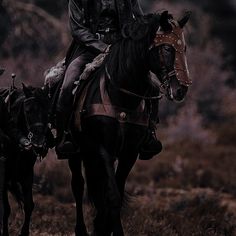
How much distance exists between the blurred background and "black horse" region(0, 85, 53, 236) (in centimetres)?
136

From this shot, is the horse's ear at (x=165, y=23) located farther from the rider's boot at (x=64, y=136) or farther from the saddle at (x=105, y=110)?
the rider's boot at (x=64, y=136)

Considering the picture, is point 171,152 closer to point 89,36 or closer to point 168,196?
point 168,196

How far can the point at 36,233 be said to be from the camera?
11008 mm

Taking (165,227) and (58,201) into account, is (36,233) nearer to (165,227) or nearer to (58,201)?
(165,227)

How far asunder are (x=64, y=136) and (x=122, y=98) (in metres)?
0.95

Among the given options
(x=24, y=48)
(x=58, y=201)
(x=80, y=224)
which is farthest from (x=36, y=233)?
(x=24, y=48)

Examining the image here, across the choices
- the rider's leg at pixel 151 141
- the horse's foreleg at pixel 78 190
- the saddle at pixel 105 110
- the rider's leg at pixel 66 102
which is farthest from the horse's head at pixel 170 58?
the horse's foreleg at pixel 78 190

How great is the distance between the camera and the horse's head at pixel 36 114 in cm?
918

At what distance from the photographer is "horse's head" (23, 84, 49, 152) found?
9.18 meters

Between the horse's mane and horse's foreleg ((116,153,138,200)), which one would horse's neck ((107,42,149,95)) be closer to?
the horse's mane

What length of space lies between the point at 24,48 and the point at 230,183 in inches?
350

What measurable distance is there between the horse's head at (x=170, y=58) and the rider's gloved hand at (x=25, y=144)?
5.94 ft

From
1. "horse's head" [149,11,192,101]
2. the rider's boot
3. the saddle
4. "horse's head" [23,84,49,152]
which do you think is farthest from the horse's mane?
"horse's head" [23,84,49,152]

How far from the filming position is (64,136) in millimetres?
9234
